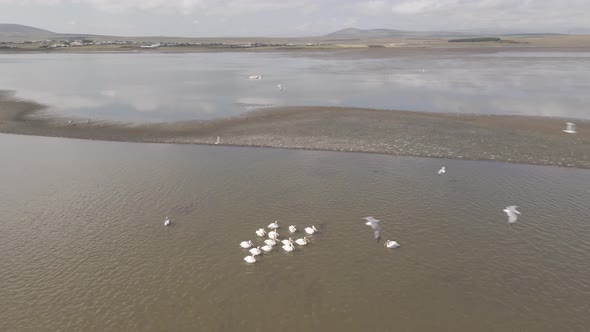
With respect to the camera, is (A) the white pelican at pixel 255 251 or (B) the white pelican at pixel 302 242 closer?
(A) the white pelican at pixel 255 251

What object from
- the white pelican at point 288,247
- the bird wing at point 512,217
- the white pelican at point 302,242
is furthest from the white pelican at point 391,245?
the bird wing at point 512,217

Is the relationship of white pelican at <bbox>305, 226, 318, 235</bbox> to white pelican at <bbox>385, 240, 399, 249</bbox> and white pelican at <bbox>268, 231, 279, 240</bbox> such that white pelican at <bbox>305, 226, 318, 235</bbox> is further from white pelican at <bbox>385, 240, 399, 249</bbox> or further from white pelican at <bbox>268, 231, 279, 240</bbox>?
white pelican at <bbox>385, 240, 399, 249</bbox>

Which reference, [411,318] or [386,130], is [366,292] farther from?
[386,130]

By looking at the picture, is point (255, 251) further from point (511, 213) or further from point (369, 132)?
point (369, 132)

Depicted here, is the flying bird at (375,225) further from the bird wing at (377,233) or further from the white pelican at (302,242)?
the white pelican at (302,242)

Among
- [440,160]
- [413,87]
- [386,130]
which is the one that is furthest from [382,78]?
[440,160]

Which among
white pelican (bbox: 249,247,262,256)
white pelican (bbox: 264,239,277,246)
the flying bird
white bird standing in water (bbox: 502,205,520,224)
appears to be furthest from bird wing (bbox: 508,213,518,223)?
white pelican (bbox: 249,247,262,256)

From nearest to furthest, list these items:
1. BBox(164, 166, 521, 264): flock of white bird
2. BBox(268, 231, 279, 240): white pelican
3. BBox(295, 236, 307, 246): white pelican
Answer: BBox(164, 166, 521, 264): flock of white bird
BBox(295, 236, 307, 246): white pelican
BBox(268, 231, 279, 240): white pelican
